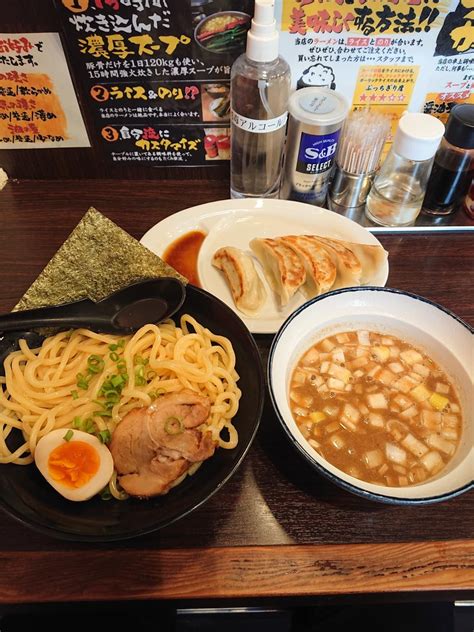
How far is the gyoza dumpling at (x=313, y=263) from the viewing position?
1.67 metres

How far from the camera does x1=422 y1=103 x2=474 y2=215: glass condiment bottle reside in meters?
1.76

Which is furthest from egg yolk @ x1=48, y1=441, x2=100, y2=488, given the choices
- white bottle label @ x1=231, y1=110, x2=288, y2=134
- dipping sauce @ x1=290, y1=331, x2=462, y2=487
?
white bottle label @ x1=231, y1=110, x2=288, y2=134

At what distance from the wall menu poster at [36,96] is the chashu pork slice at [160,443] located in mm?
1238

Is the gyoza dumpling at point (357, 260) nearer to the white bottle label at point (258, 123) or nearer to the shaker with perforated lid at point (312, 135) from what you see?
the shaker with perforated lid at point (312, 135)

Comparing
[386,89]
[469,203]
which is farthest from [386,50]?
[469,203]

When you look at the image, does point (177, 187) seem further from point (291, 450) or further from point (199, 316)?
point (291, 450)

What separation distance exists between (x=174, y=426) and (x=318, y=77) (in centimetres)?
140

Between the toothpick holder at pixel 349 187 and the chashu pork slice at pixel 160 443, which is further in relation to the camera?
the toothpick holder at pixel 349 187

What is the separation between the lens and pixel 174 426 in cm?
121

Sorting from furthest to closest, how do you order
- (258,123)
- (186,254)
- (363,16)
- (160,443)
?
1. (186,254)
2. (258,123)
3. (363,16)
4. (160,443)

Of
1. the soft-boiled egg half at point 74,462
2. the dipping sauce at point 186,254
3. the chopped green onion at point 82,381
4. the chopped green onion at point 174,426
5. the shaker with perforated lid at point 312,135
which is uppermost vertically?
the shaker with perforated lid at point 312,135

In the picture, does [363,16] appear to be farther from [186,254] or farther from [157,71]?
[186,254]

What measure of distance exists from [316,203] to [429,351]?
2.81 ft

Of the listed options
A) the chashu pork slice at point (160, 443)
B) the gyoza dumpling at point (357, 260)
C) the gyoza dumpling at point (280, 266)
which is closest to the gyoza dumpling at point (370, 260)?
the gyoza dumpling at point (357, 260)
